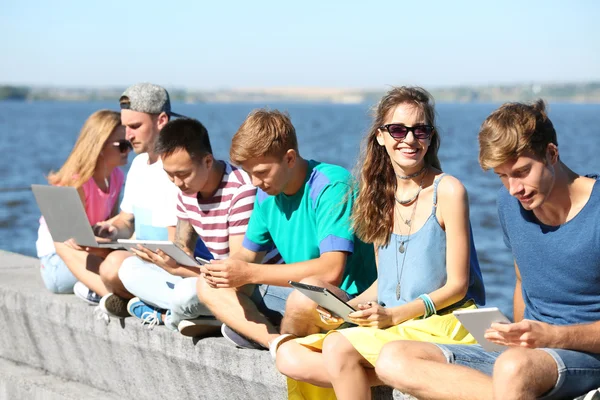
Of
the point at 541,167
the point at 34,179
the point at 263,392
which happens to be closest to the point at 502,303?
the point at 263,392

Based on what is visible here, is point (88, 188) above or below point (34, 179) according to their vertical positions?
above

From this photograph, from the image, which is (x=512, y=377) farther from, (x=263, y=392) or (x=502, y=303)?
(x=502, y=303)

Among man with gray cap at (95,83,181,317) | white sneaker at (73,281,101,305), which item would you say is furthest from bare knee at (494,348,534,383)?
white sneaker at (73,281,101,305)

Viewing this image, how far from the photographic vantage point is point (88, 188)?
615cm

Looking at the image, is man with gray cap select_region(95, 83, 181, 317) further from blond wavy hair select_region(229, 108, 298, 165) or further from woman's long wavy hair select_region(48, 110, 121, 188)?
blond wavy hair select_region(229, 108, 298, 165)

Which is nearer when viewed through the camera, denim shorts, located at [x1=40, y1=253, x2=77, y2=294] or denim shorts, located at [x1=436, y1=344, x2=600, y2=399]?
denim shorts, located at [x1=436, y1=344, x2=600, y2=399]

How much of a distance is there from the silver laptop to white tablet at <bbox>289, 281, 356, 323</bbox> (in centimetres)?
170

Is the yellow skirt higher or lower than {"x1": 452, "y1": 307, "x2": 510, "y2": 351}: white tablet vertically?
lower

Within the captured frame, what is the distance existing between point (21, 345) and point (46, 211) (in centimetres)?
105

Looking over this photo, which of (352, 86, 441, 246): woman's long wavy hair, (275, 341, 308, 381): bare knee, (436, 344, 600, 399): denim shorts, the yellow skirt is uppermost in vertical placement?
(352, 86, 441, 246): woman's long wavy hair

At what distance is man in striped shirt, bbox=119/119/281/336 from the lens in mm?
4875


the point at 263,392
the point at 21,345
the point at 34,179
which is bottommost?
the point at 34,179

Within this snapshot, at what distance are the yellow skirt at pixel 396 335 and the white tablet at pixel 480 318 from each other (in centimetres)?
42

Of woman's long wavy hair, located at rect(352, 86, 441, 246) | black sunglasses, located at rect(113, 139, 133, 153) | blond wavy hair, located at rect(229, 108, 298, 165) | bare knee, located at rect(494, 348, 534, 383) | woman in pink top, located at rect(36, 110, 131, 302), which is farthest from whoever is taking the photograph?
black sunglasses, located at rect(113, 139, 133, 153)
